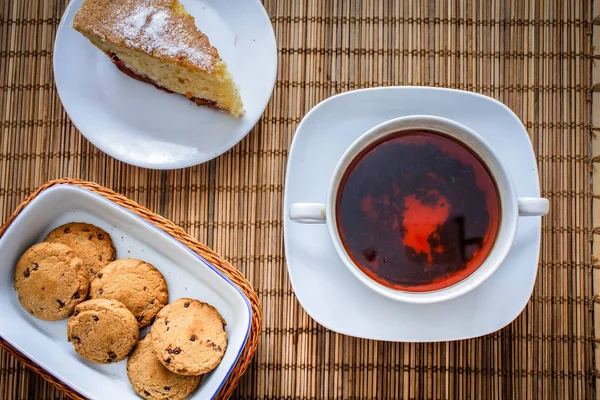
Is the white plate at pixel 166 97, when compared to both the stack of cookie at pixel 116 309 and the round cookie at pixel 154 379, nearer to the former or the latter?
the stack of cookie at pixel 116 309

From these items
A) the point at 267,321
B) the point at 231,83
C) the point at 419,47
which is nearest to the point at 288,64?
the point at 231,83

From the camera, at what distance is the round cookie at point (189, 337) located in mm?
1158

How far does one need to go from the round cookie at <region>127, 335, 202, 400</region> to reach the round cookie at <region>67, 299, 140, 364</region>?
0.03 m

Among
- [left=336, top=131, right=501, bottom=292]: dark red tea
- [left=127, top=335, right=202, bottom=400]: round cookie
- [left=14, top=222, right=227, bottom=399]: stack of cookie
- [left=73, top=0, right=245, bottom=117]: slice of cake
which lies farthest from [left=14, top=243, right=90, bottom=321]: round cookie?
[left=336, top=131, right=501, bottom=292]: dark red tea

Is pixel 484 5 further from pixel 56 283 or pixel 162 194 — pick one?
pixel 56 283

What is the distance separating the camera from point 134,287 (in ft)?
4.10

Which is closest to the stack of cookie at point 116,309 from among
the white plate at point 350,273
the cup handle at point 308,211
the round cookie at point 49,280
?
the round cookie at point 49,280

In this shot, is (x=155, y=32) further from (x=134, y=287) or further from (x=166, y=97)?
(x=134, y=287)

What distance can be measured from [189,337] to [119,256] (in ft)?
0.95

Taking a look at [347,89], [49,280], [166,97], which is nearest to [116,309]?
[49,280]

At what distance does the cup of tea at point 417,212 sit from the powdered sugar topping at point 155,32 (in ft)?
1.67

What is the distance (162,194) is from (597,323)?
1069mm

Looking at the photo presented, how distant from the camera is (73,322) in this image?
1230 mm

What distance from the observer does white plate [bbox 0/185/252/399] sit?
3.94 ft
